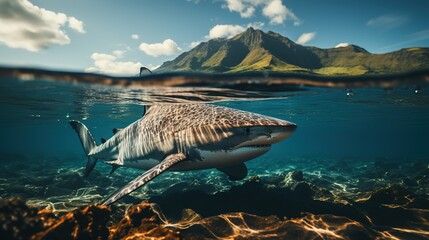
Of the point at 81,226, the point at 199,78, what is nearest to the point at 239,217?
the point at 81,226

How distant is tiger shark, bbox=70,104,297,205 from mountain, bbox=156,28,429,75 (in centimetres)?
941

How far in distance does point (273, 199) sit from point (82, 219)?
5031mm

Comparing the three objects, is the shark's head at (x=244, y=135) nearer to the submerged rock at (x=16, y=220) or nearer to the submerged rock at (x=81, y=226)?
the submerged rock at (x=81, y=226)

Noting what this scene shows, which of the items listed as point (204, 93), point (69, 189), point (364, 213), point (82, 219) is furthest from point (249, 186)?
point (69, 189)

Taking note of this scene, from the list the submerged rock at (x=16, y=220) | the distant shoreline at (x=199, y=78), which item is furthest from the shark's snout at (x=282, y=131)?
the distant shoreline at (x=199, y=78)

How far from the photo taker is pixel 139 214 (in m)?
5.03

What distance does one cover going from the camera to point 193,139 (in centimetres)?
567

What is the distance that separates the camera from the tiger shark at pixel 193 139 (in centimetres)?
487

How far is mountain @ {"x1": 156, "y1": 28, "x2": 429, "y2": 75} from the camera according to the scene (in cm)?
1670

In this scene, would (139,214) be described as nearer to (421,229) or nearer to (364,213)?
(364,213)

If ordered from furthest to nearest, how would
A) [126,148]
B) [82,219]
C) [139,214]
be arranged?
1. [126,148]
2. [139,214]
3. [82,219]

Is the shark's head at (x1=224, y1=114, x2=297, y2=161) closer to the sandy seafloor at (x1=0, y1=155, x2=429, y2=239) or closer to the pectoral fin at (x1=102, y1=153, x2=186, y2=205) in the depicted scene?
the pectoral fin at (x1=102, y1=153, x2=186, y2=205)

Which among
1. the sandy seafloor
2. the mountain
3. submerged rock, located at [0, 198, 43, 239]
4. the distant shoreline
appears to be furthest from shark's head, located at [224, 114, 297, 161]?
the mountain

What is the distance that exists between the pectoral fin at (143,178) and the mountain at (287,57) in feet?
35.1
